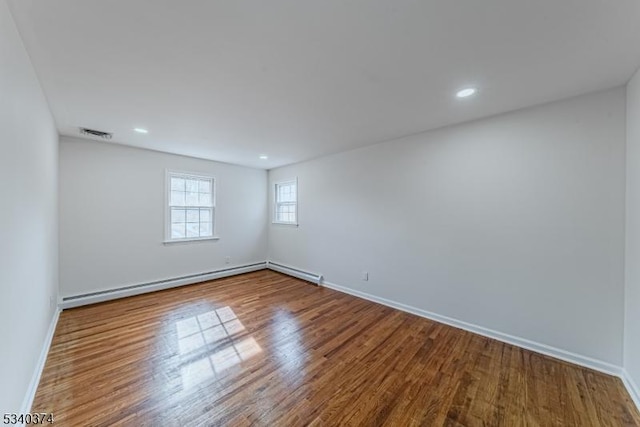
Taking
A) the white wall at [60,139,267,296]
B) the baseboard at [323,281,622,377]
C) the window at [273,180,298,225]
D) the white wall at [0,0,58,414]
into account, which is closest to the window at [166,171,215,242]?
the white wall at [60,139,267,296]

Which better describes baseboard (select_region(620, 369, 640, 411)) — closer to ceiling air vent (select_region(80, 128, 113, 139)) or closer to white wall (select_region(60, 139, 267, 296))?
white wall (select_region(60, 139, 267, 296))

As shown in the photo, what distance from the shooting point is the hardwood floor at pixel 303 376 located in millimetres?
1656

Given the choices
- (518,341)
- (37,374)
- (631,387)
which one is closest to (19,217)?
(37,374)

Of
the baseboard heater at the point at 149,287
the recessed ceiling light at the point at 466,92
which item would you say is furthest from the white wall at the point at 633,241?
the baseboard heater at the point at 149,287

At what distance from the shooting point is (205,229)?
4922mm

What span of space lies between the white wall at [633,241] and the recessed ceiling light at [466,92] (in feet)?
3.48

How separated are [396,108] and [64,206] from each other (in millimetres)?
4578

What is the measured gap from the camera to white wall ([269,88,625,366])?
2.12 m

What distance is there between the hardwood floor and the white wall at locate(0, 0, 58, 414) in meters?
0.44

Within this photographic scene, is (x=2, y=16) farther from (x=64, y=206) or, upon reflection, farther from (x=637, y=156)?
(x=637, y=156)

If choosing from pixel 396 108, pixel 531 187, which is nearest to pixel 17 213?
pixel 396 108

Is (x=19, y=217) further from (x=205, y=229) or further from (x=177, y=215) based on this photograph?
(x=205, y=229)

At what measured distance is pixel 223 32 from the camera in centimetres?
144

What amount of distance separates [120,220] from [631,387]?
602 cm
